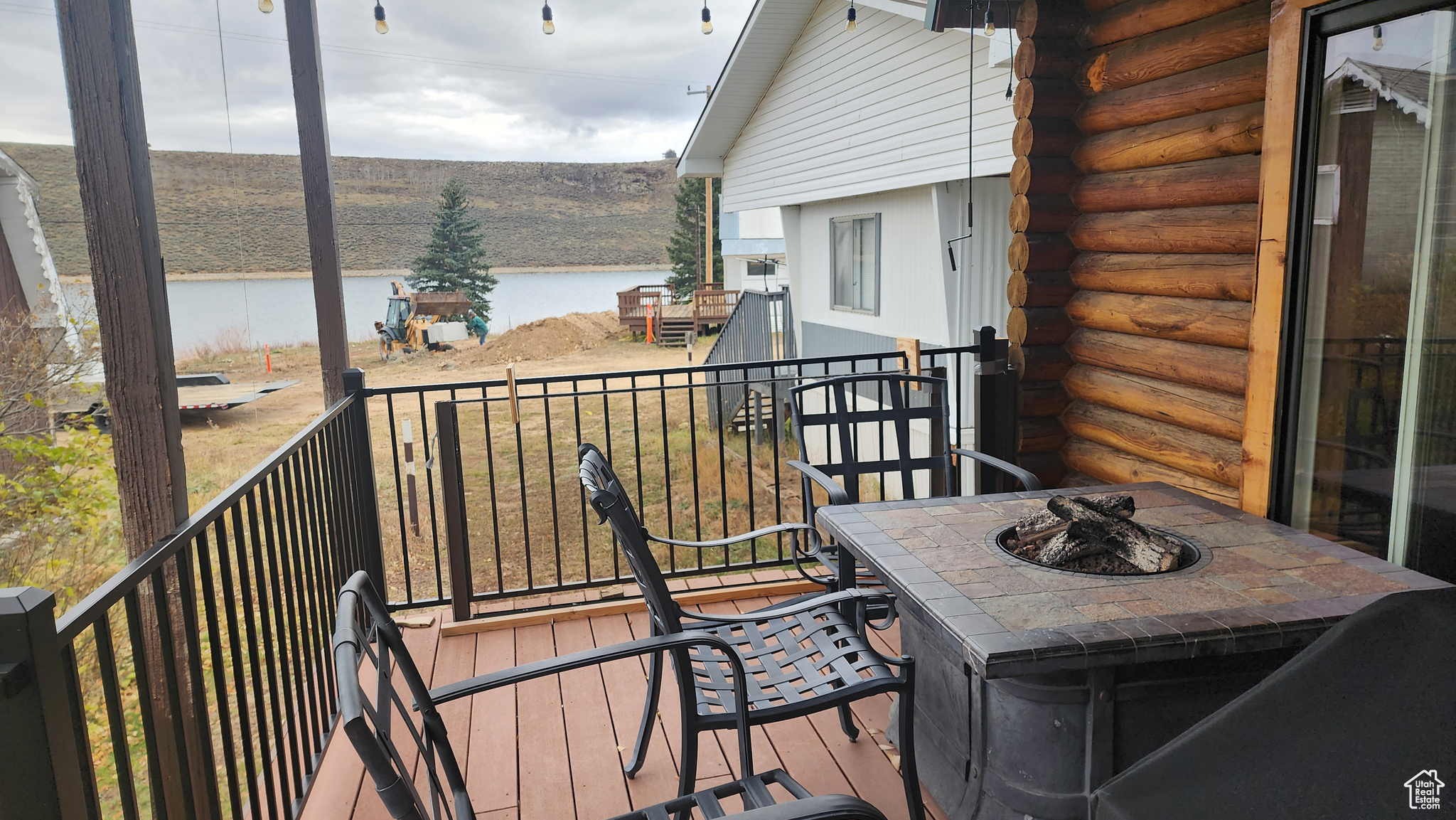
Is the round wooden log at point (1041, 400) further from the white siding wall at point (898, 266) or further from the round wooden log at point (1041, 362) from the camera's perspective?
the white siding wall at point (898, 266)

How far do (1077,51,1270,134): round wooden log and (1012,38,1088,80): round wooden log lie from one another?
0.12 metres

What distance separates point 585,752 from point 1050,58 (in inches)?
123

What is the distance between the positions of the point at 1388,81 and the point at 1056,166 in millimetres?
1513

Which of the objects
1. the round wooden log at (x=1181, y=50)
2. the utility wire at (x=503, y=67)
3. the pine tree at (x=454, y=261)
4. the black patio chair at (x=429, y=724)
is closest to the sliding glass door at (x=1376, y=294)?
the round wooden log at (x=1181, y=50)

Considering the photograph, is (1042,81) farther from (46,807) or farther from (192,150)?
(192,150)

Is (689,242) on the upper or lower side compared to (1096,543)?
upper

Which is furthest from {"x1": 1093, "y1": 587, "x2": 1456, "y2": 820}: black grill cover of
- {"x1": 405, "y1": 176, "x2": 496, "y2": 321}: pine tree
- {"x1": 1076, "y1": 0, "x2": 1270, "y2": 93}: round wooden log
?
{"x1": 405, "y1": 176, "x2": 496, "y2": 321}: pine tree

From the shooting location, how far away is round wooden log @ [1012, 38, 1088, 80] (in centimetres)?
342

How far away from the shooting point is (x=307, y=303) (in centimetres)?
1664

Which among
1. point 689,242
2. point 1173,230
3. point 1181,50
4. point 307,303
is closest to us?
point 1181,50

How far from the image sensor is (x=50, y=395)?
→ 4.88 meters

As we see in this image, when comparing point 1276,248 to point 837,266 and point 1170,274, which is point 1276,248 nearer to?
point 1170,274

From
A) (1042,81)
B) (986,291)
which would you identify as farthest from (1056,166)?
(986,291)

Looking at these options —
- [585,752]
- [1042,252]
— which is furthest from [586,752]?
[1042,252]
